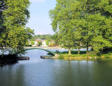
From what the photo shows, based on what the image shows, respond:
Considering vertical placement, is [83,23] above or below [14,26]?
above

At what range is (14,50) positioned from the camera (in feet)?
119

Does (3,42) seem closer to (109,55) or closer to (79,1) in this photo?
(79,1)

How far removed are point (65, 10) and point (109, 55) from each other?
1504cm

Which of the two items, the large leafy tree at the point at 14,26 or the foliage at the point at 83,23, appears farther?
the foliage at the point at 83,23

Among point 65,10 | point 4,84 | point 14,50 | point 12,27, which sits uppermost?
point 65,10

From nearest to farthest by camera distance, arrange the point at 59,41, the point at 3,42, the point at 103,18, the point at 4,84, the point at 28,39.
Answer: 1. the point at 4,84
2. the point at 3,42
3. the point at 28,39
4. the point at 103,18
5. the point at 59,41

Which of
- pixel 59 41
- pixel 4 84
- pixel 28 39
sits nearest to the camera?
pixel 4 84

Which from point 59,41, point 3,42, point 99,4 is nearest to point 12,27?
point 3,42

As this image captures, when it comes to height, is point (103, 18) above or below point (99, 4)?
below

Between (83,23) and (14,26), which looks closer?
(14,26)

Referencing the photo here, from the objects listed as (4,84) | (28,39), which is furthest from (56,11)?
(4,84)

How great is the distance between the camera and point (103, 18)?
4409 cm

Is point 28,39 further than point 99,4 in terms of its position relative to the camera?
No

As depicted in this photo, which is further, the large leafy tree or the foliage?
the foliage
